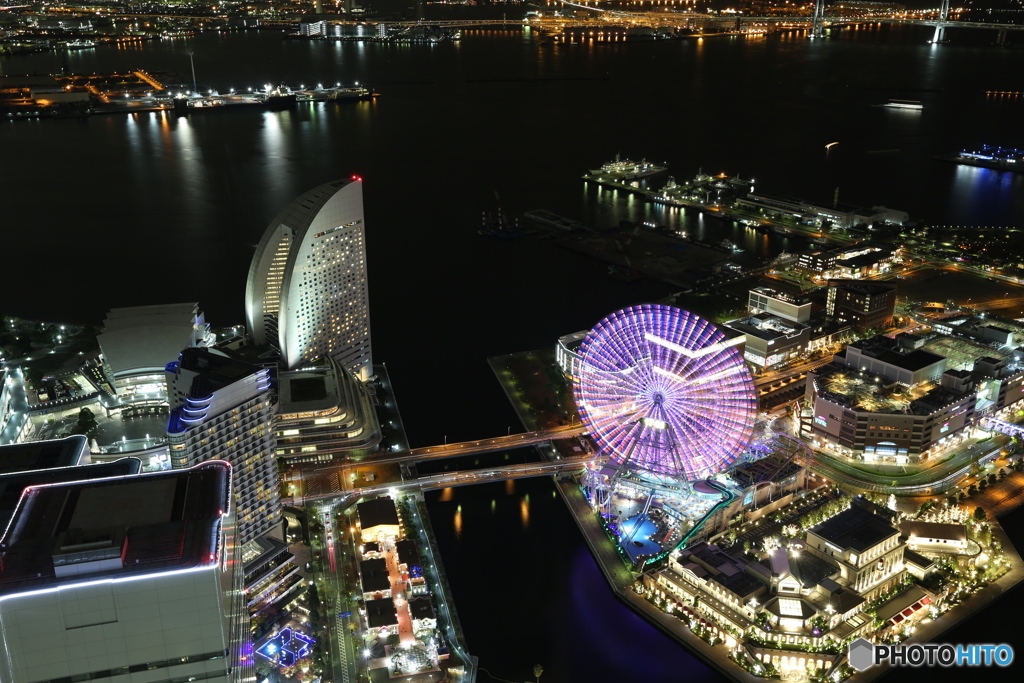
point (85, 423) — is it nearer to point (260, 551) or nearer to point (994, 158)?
point (260, 551)

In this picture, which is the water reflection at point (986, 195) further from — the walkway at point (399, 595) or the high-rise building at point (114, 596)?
the high-rise building at point (114, 596)

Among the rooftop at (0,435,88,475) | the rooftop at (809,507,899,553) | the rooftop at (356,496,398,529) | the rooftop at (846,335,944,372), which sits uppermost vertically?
the rooftop at (0,435,88,475)

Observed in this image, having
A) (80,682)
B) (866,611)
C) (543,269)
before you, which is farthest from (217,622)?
(543,269)

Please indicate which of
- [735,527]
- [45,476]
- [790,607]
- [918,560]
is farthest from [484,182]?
[45,476]

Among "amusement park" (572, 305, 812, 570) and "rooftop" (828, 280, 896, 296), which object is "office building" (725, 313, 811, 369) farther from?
"amusement park" (572, 305, 812, 570)

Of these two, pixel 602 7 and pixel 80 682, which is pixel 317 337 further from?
pixel 602 7

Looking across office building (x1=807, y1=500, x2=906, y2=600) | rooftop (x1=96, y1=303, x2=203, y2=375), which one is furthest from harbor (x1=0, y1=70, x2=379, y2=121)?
office building (x1=807, y1=500, x2=906, y2=600)

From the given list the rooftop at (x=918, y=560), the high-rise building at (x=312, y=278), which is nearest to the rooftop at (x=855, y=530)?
the rooftop at (x=918, y=560)
